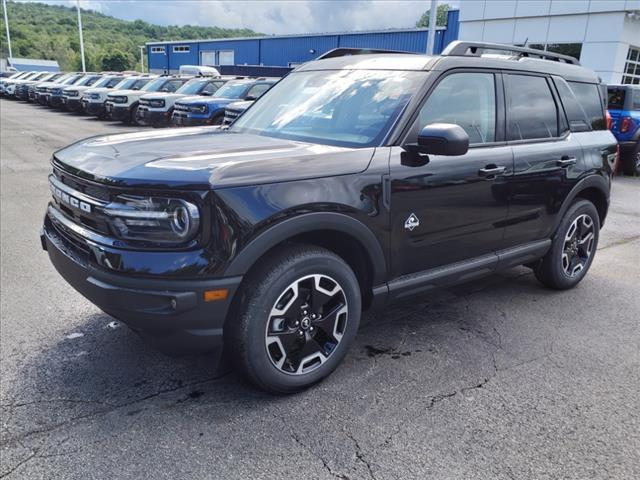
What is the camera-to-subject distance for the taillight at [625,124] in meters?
11.8

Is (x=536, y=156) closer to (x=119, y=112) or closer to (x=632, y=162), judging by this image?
(x=632, y=162)

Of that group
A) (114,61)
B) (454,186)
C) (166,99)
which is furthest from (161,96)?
(114,61)

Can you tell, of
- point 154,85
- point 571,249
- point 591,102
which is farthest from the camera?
point 154,85

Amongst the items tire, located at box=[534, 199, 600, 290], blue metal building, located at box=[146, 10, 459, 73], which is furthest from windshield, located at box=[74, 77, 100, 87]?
tire, located at box=[534, 199, 600, 290]

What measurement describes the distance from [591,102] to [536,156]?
1.32 metres

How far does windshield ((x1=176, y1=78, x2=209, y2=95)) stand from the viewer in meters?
17.2

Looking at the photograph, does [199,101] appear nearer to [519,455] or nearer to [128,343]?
[128,343]

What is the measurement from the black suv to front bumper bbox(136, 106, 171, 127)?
42.4 feet

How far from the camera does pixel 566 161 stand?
4309 mm

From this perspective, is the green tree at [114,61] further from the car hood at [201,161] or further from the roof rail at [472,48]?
the car hood at [201,161]

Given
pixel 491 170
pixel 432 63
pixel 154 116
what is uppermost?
pixel 432 63

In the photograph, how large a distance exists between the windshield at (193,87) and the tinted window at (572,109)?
14.3m

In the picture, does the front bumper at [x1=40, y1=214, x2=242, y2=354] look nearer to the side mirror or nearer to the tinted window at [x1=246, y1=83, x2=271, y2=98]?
the side mirror

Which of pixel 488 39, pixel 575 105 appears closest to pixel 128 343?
pixel 575 105
